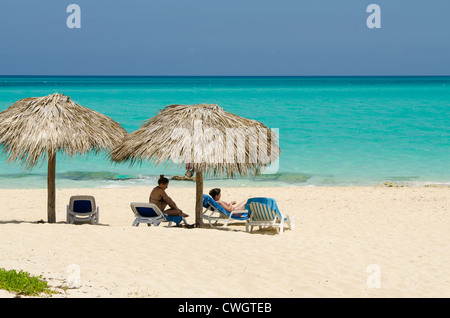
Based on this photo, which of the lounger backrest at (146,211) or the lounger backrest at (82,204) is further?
the lounger backrest at (82,204)

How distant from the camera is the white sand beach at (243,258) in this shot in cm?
624

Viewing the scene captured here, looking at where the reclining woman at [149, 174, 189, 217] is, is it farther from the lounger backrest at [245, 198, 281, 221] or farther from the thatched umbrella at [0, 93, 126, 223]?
the lounger backrest at [245, 198, 281, 221]

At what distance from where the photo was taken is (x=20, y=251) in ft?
23.5

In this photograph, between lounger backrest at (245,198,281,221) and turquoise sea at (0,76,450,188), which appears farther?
turquoise sea at (0,76,450,188)

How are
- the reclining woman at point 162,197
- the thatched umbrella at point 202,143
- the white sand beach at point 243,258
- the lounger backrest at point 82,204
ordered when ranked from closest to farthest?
the white sand beach at point 243,258, the thatched umbrella at point 202,143, the reclining woman at point 162,197, the lounger backrest at point 82,204

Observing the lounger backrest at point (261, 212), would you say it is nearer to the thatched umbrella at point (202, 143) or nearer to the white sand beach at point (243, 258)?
Answer: the white sand beach at point (243, 258)

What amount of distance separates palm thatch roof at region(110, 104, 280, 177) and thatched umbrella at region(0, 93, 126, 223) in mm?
508

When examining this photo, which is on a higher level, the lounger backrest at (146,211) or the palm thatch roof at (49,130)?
the palm thatch roof at (49,130)

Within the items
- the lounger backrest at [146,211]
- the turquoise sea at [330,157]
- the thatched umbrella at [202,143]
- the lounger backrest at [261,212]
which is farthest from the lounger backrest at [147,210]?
the turquoise sea at [330,157]

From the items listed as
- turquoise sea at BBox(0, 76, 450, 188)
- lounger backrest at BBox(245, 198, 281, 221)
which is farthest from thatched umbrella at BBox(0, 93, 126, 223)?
turquoise sea at BBox(0, 76, 450, 188)

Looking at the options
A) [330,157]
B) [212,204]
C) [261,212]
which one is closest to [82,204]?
[212,204]

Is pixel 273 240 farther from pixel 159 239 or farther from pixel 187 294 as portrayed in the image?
pixel 187 294

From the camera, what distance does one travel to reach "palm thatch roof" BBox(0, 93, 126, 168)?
8.95 meters
